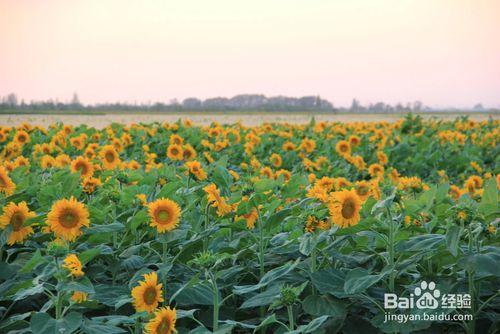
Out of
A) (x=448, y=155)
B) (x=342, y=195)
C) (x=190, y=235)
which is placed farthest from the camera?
(x=448, y=155)

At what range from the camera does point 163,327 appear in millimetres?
2059

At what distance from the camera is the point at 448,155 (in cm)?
973

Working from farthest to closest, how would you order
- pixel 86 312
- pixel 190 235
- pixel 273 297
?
pixel 190 235 < pixel 86 312 < pixel 273 297

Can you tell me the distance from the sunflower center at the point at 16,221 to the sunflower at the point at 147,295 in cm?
80

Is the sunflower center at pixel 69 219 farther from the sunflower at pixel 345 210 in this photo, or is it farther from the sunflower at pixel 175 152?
the sunflower at pixel 175 152

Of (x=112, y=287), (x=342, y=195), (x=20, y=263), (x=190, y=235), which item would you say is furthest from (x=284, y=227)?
(x=20, y=263)

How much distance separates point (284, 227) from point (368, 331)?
30.1 inches

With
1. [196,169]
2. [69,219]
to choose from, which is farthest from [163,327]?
[196,169]

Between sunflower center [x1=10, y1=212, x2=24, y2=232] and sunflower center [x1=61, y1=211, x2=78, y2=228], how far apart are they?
285 mm

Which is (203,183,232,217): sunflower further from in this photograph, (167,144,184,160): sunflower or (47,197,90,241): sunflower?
(167,144,184,160): sunflower

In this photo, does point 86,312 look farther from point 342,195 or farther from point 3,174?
point 342,195

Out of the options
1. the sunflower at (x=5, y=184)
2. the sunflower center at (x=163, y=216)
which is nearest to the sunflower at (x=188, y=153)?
the sunflower at (x=5, y=184)

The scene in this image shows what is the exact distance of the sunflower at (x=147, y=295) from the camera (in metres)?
2.17

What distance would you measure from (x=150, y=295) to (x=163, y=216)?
457 mm
